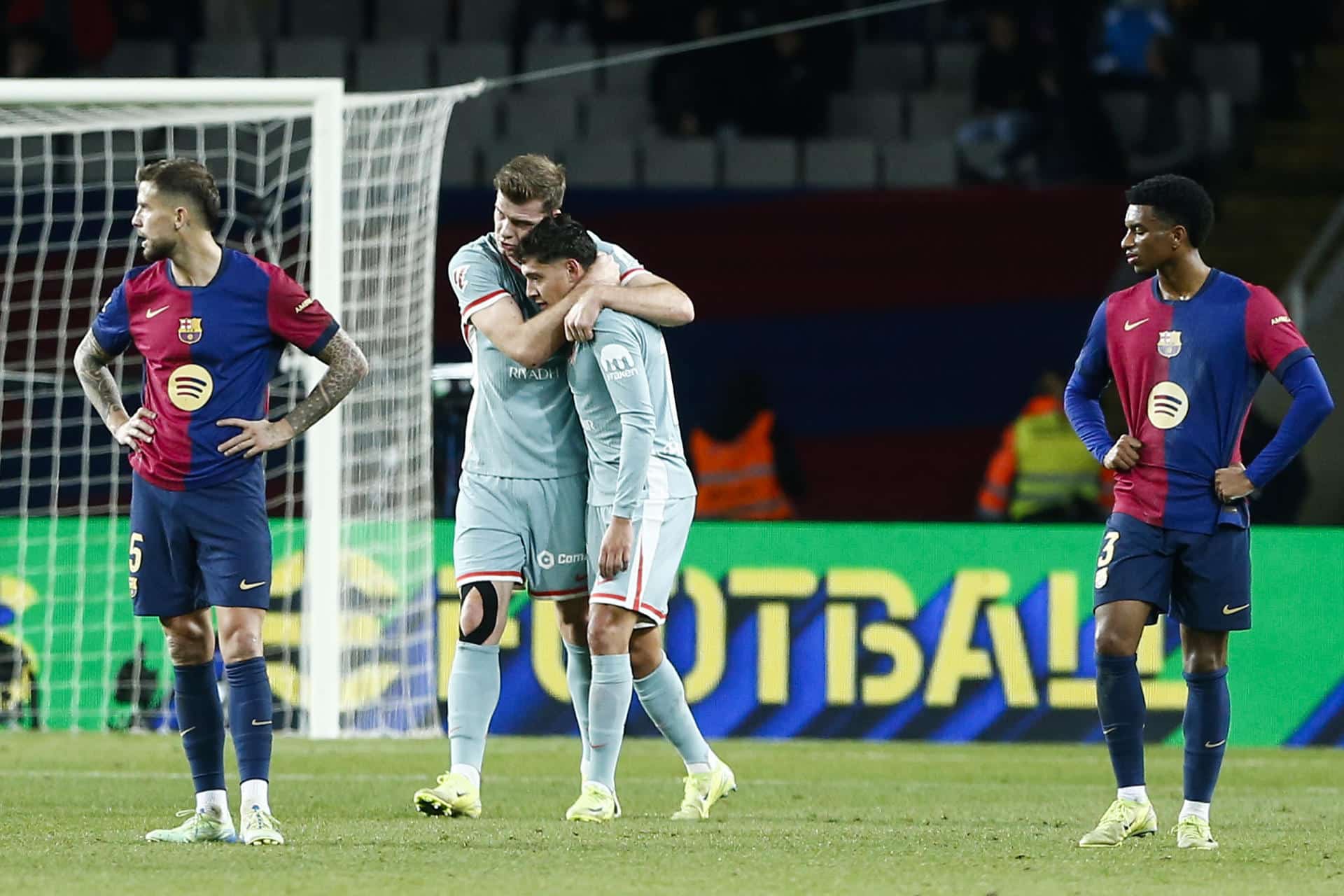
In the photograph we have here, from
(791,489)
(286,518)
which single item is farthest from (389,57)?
(286,518)

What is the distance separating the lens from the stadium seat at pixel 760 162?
16047 mm

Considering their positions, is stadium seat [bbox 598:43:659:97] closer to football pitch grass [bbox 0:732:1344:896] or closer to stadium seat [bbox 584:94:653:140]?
stadium seat [bbox 584:94:653:140]

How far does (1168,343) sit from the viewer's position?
601 cm

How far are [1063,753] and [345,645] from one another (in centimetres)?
335

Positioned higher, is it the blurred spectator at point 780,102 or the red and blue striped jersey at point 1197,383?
the blurred spectator at point 780,102

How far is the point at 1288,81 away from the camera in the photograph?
56.3 feet

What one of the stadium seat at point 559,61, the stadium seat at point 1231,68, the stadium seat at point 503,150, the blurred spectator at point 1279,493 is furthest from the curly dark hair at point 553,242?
the stadium seat at point 1231,68

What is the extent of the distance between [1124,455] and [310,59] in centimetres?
1191

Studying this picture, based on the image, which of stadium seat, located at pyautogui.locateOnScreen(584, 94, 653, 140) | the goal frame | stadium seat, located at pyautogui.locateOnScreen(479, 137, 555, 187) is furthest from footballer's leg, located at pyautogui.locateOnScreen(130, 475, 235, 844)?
stadium seat, located at pyautogui.locateOnScreen(584, 94, 653, 140)

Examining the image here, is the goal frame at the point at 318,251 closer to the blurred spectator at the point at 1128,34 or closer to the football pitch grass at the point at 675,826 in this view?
the football pitch grass at the point at 675,826

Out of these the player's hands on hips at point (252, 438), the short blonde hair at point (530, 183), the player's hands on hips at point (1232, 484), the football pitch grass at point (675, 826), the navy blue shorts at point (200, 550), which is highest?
the short blonde hair at point (530, 183)

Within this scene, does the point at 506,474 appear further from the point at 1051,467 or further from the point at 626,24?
the point at 626,24

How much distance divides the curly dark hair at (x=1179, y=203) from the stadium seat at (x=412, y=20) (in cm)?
1238

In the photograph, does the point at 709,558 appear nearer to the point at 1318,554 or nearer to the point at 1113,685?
the point at 1318,554
